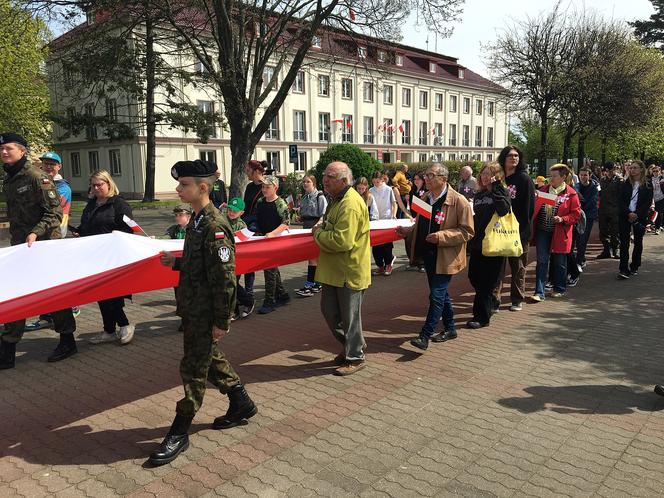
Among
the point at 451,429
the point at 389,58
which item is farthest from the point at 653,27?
the point at 451,429

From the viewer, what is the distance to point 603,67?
27969mm

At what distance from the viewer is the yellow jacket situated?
15.1ft

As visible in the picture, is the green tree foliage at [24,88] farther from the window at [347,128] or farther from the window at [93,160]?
the window at [347,128]

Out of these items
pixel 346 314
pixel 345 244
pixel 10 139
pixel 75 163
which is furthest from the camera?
pixel 75 163

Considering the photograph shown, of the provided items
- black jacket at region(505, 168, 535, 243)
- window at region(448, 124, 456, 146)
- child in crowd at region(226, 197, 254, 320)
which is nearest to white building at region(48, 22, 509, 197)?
window at region(448, 124, 456, 146)

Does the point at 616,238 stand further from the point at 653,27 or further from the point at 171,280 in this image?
the point at 653,27

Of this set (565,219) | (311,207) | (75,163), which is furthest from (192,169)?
(75,163)

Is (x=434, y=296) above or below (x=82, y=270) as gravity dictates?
below

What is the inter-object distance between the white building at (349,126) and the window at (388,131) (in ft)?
0.36

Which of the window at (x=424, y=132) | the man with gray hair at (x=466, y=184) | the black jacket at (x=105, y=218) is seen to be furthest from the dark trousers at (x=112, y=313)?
the window at (x=424, y=132)

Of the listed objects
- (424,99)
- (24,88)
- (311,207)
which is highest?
(424,99)

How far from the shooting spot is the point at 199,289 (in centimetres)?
351

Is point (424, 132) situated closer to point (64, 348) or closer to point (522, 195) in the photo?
point (522, 195)

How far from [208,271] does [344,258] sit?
5.29ft
